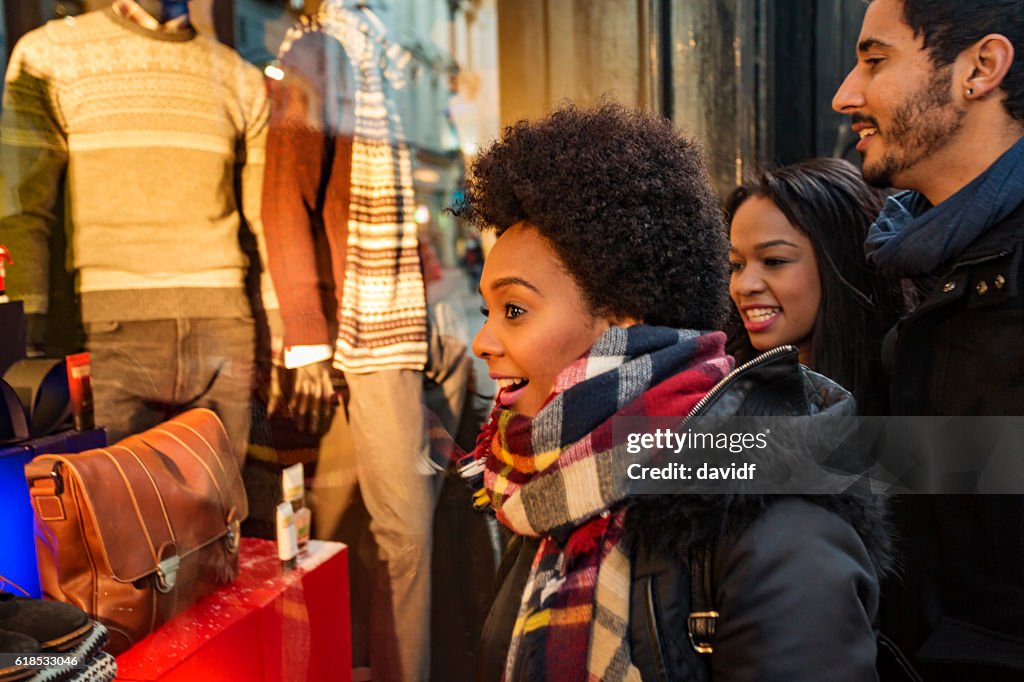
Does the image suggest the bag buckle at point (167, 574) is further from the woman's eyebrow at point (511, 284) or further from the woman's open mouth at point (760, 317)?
the woman's open mouth at point (760, 317)

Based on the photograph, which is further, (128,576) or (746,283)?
(746,283)

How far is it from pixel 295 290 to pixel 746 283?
1198 millimetres

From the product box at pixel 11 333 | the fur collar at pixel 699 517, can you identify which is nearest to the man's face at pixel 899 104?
the fur collar at pixel 699 517

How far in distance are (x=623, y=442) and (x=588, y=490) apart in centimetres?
8

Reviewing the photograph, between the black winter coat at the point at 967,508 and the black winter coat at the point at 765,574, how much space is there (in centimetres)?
67

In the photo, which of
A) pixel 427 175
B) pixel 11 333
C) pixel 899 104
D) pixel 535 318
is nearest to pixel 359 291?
pixel 427 175

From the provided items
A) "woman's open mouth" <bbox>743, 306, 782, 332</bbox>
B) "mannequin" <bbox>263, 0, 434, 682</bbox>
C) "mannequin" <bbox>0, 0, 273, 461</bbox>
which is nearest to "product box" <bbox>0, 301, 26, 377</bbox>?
"mannequin" <bbox>0, 0, 273, 461</bbox>

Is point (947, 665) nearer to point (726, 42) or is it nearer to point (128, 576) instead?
point (128, 576)

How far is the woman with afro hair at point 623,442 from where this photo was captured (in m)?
1.02

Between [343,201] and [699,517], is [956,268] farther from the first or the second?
[343,201]

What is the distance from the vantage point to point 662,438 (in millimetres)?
1104

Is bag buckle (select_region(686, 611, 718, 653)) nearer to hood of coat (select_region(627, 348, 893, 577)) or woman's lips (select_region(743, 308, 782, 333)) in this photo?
hood of coat (select_region(627, 348, 893, 577))

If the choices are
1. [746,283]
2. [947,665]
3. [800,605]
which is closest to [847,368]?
[746,283]

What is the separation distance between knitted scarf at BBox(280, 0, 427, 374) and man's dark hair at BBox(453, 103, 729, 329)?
1.03 m
